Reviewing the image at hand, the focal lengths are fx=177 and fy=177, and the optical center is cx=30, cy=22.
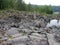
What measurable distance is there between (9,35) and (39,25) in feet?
9.63

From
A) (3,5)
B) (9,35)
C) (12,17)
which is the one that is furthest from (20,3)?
(9,35)

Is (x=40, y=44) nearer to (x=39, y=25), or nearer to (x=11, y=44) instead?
(x=11, y=44)

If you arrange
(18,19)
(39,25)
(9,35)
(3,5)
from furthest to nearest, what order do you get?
(3,5), (18,19), (39,25), (9,35)

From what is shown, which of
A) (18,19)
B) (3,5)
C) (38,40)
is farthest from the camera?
(3,5)

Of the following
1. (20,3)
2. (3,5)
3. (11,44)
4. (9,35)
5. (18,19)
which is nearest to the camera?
(11,44)

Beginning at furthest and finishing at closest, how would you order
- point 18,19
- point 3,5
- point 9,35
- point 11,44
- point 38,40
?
point 3,5, point 18,19, point 9,35, point 38,40, point 11,44

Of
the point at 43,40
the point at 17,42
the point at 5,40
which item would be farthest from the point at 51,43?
the point at 5,40

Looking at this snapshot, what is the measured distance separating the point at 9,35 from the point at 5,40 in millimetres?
771

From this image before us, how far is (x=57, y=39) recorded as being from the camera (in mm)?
6984

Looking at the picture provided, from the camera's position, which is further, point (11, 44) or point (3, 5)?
point (3, 5)

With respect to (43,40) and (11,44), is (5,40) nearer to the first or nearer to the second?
(11,44)

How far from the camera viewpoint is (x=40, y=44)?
6.36m

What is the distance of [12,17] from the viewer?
1279cm

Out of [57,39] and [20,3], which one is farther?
[20,3]
